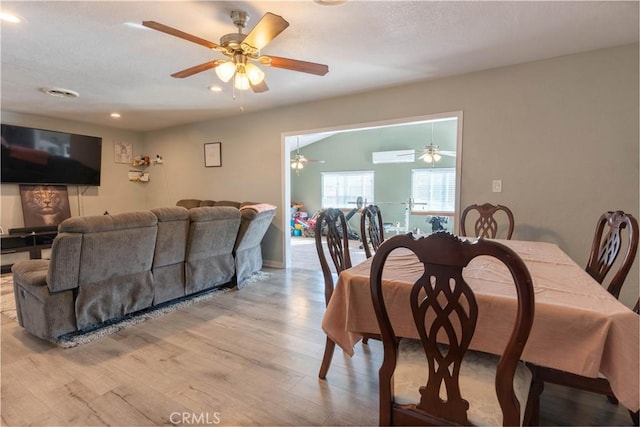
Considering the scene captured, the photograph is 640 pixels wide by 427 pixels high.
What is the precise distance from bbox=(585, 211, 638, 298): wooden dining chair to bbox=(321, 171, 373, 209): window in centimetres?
637

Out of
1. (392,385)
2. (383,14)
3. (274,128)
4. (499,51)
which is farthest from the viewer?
(274,128)

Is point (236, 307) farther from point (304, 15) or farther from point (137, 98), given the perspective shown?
point (137, 98)

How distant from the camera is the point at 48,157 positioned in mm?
4824

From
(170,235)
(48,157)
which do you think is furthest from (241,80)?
(48,157)

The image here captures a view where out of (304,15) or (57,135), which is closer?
(304,15)

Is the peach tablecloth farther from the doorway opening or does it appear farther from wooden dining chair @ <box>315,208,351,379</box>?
the doorway opening

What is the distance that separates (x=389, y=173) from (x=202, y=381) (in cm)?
695

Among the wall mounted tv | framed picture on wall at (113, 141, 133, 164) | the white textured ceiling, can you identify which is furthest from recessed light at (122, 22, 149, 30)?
framed picture on wall at (113, 141, 133, 164)

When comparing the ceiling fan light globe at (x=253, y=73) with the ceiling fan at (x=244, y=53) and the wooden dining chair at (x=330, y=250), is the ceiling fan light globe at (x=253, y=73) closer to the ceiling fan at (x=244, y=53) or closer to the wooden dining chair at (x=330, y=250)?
the ceiling fan at (x=244, y=53)

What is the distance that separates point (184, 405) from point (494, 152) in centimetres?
330

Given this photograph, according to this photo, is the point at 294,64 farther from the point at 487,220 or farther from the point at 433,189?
the point at 433,189

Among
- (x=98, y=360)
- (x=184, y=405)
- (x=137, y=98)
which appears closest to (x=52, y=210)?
(x=137, y=98)

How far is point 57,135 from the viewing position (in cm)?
490

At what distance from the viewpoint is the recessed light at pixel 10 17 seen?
2.05 m
